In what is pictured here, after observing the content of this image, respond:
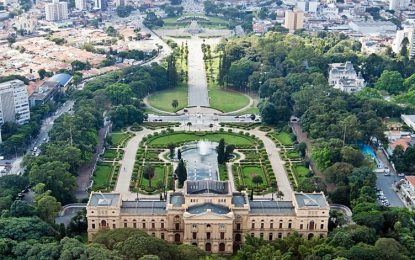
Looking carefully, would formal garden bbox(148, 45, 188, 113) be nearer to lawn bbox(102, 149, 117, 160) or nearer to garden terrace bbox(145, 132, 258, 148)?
garden terrace bbox(145, 132, 258, 148)

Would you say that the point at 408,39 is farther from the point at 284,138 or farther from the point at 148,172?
the point at 148,172

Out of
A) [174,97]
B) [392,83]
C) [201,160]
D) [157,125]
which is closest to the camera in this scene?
[201,160]

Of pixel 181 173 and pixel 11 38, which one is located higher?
pixel 11 38

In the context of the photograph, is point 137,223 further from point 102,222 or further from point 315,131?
point 315,131

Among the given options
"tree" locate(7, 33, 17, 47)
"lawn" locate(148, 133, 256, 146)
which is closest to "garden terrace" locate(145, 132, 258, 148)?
"lawn" locate(148, 133, 256, 146)

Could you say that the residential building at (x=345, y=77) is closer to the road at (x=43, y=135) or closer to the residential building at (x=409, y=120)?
the residential building at (x=409, y=120)

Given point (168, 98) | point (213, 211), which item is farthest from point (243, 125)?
point (213, 211)

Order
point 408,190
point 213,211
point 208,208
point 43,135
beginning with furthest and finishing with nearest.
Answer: point 43,135 < point 408,190 < point 208,208 < point 213,211
